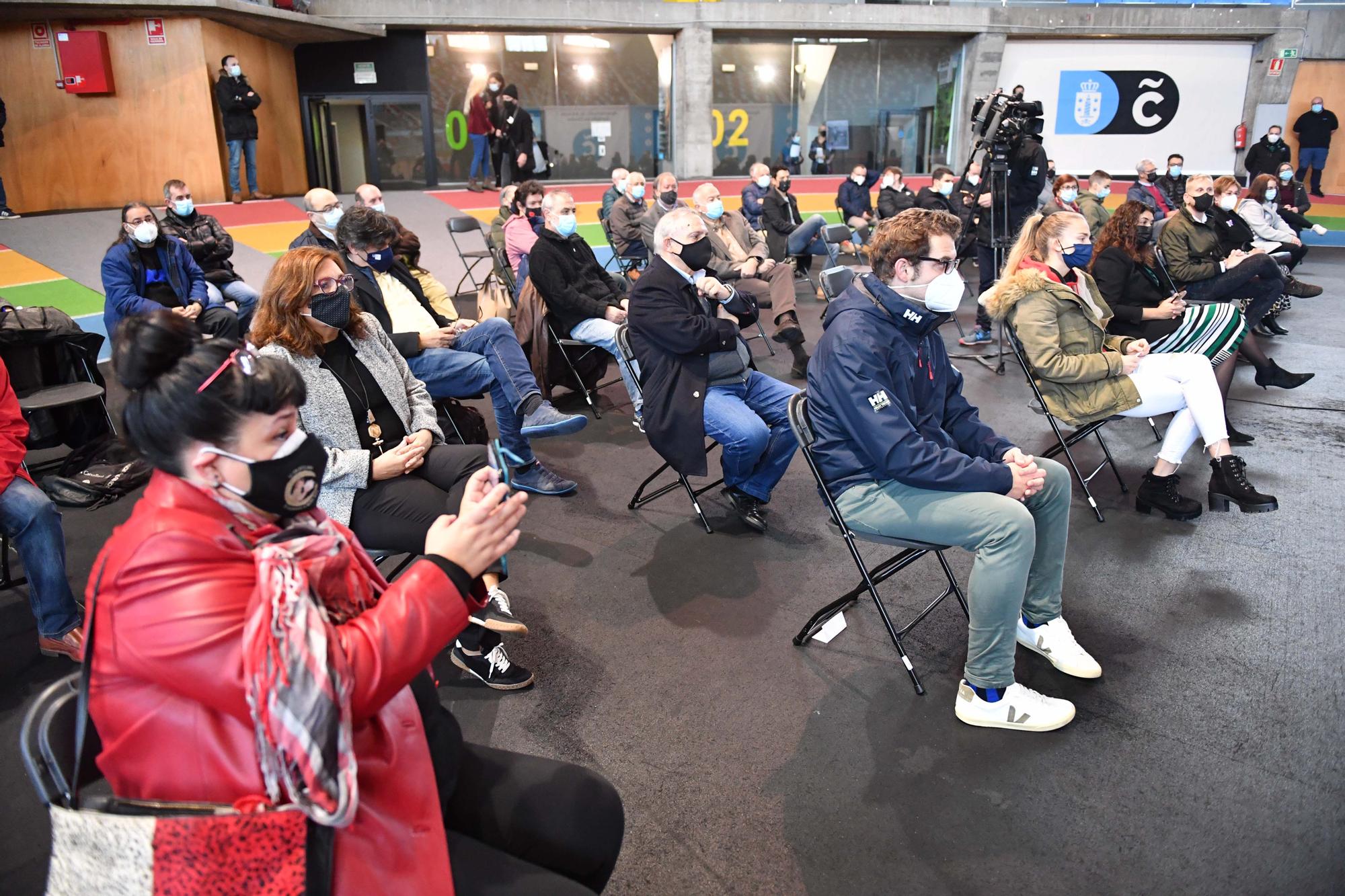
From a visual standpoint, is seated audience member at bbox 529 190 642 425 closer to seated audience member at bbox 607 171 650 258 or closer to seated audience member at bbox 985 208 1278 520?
seated audience member at bbox 985 208 1278 520

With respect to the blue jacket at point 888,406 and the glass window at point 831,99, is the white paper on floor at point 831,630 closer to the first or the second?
the blue jacket at point 888,406

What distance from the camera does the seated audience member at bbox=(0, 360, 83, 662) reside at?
2893 mm

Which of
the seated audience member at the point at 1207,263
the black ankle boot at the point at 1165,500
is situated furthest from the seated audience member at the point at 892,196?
the black ankle boot at the point at 1165,500

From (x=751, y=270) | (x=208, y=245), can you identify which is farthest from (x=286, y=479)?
(x=208, y=245)

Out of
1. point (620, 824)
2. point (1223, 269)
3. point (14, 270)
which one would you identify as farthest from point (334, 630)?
point (14, 270)

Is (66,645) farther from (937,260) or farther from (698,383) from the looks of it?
(937,260)

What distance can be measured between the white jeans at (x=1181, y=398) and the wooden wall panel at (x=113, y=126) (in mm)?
11651

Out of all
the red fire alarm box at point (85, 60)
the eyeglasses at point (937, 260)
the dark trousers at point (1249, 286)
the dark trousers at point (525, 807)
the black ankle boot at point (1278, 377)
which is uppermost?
the red fire alarm box at point (85, 60)

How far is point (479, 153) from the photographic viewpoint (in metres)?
14.0

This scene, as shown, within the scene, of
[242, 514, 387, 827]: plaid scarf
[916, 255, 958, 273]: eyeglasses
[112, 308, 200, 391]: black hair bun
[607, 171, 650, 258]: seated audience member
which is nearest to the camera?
[242, 514, 387, 827]: plaid scarf

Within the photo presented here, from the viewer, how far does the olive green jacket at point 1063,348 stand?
12.6 feet

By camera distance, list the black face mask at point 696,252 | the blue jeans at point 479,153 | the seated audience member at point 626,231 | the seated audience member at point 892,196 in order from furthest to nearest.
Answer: the blue jeans at point 479,153
the seated audience member at point 892,196
the seated audience member at point 626,231
the black face mask at point 696,252

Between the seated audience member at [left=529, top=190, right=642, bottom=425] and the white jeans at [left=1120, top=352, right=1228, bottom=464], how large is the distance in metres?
2.66

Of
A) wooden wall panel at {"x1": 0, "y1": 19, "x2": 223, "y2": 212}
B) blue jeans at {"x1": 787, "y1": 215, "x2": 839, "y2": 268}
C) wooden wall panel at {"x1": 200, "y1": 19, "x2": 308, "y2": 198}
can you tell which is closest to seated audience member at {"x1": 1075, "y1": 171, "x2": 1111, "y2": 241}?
blue jeans at {"x1": 787, "y1": 215, "x2": 839, "y2": 268}
